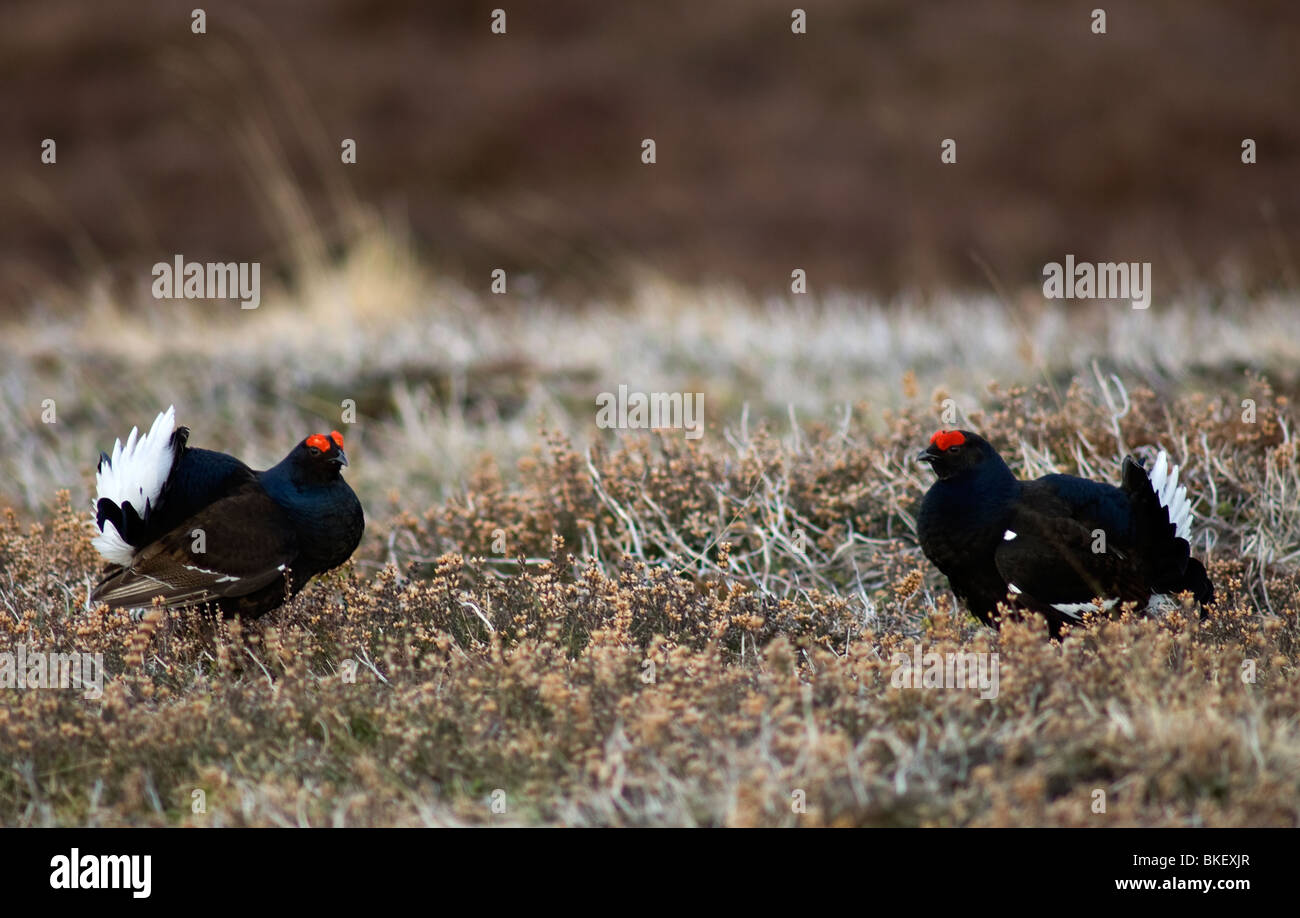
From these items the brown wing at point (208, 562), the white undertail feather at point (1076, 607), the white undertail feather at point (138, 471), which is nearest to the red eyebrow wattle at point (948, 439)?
the white undertail feather at point (1076, 607)

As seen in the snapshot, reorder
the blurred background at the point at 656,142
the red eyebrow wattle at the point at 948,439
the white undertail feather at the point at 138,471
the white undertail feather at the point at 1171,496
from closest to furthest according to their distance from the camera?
1. the white undertail feather at the point at 138,471
2. the red eyebrow wattle at the point at 948,439
3. the white undertail feather at the point at 1171,496
4. the blurred background at the point at 656,142

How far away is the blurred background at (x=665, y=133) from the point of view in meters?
17.2

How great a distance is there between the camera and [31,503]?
659 centimetres

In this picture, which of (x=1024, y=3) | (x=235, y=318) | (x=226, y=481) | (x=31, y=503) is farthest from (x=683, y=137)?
(x=226, y=481)

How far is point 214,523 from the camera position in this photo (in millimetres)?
4402

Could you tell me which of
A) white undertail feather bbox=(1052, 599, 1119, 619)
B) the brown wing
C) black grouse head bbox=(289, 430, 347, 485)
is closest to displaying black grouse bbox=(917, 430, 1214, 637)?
white undertail feather bbox=(1052, 599, 1119, 619)

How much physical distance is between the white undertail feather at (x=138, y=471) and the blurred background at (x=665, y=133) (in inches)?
470

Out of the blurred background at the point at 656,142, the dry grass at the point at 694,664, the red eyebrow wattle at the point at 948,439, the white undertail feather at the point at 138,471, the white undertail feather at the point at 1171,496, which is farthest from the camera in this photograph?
the blurred background at the point at 656,142

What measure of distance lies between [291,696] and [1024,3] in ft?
66.1

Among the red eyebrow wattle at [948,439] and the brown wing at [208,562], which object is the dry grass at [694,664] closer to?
the brown wing at [208,562]

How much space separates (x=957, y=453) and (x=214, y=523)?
8.73 ft

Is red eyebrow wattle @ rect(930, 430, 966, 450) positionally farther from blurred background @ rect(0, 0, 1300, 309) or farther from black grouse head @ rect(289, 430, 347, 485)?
blurred background @ rect(0, 0, 1300, 309)

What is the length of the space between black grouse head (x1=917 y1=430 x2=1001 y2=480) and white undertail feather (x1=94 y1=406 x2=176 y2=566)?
2660 millimetres

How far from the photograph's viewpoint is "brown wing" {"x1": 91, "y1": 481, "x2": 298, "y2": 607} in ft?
14.3
